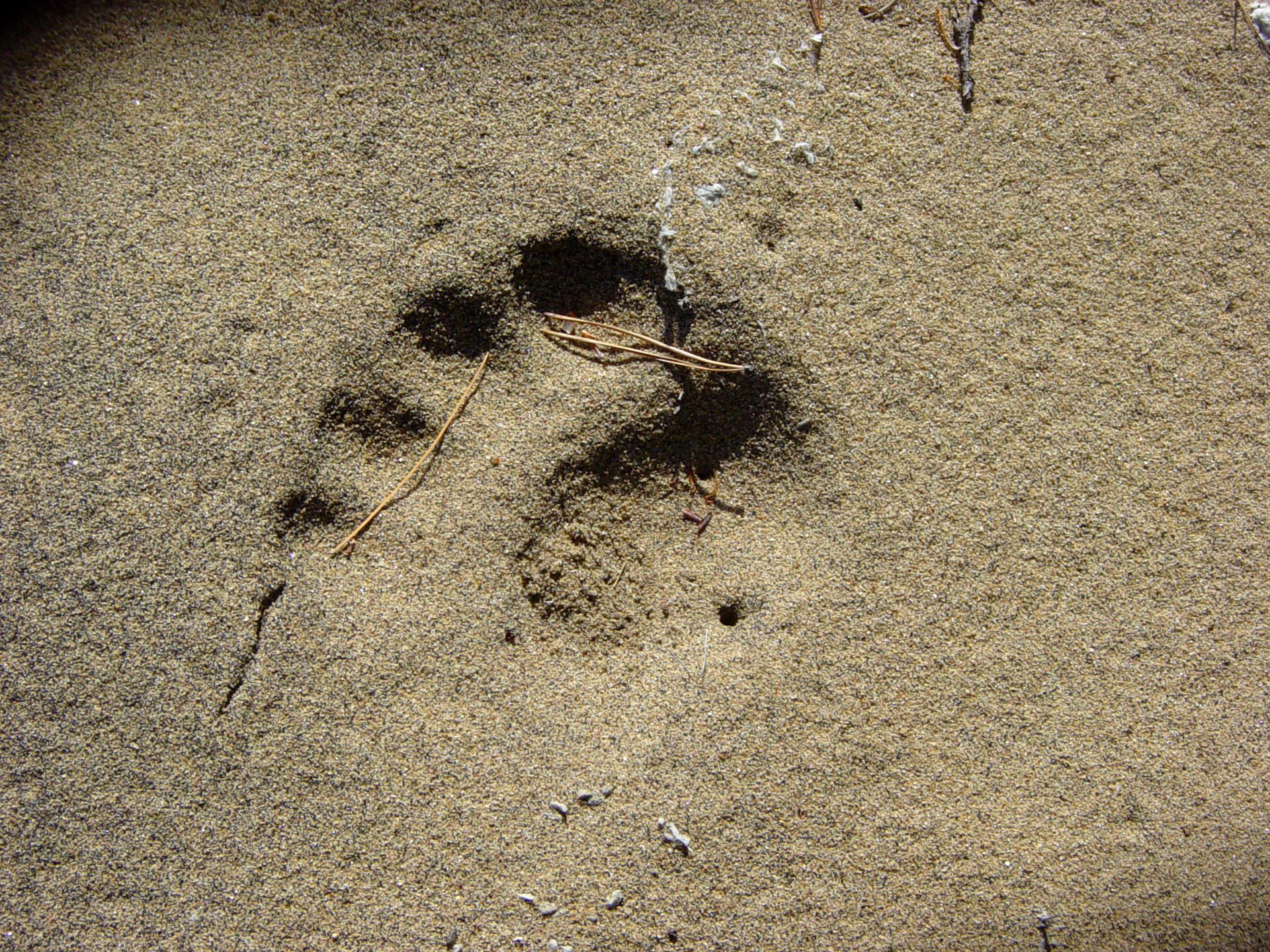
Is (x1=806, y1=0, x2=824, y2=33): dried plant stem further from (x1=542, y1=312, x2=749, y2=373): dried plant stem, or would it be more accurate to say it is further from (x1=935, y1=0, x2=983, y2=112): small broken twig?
(x1=542, y1=312, x2=749, y2=373): dried plant stem

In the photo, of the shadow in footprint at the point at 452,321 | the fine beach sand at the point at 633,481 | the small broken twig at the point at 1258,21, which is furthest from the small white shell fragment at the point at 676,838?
the small broken twig at the point at 1258,21

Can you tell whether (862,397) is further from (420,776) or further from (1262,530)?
(420,776)

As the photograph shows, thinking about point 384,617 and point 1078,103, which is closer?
point 384,617

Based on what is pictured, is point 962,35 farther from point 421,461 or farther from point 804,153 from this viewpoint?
point 421,461

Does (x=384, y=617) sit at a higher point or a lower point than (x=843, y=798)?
higher

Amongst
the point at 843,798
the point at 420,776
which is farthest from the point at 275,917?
the point at 843,798

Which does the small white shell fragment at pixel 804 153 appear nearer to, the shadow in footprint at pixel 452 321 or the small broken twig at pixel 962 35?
the small broken twig at pixel 962 35

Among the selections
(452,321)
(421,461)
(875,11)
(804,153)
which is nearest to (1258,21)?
(875,11)
